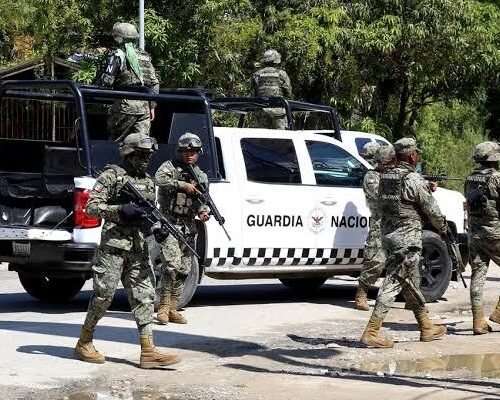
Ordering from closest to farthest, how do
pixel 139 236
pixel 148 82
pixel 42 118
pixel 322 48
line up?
pixel 139 236 < pixel 148 82 < pixel 42 118 < pixel 322 48

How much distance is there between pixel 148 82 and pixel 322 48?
9820mm

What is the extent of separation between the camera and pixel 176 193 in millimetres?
10688

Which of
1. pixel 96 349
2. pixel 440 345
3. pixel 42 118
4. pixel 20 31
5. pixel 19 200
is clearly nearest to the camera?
pixel 96 349

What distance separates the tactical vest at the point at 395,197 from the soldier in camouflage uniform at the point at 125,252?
89.4 inches

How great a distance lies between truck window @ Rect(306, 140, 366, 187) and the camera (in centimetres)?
1240

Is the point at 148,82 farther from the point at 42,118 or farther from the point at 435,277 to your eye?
the point at 42,118

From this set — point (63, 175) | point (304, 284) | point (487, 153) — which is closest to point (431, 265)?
point (304, 284)

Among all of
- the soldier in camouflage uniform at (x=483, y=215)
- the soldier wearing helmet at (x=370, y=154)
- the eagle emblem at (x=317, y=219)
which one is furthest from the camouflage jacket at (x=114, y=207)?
the soldier wearing helmet at (x=370, y=154)

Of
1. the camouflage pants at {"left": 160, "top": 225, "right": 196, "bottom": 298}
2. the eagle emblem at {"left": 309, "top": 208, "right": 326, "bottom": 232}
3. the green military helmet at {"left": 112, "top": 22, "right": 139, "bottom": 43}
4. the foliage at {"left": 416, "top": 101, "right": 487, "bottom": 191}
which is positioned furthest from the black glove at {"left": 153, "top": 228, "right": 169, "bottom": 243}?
the foliage at {"left": 416, "top": 101, "right": 487, "bottom": 191}

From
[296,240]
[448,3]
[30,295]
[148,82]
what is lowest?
[30,295]

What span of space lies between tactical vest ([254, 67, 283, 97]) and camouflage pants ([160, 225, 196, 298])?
4794 mm

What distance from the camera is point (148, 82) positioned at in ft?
40.8

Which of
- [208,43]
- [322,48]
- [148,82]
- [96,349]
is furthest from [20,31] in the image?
[96,349]

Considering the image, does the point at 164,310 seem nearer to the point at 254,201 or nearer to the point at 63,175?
the point at 254,201
